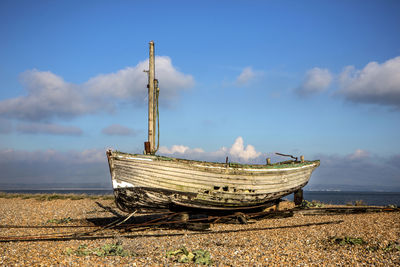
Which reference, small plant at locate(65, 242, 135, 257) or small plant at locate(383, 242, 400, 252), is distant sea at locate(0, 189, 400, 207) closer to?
small plant at locate(383, 242, 400, 252)

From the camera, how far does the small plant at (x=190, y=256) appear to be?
765 cm

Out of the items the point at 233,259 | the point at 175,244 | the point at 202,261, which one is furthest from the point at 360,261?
the point at 175,244

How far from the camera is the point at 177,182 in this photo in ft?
40.8

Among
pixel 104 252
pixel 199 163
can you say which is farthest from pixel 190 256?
pixel 199 163

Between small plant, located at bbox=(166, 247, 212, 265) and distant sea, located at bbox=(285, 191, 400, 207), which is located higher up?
small plant, located at bbox=(166, 247, 212, 265)

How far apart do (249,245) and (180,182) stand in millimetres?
4146

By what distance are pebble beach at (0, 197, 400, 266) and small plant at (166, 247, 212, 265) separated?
0.15 m

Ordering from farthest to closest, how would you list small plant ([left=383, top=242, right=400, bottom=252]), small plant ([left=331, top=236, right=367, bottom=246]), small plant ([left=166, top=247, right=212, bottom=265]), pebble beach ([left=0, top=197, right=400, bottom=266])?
1. small plant ([left=331, top=236, right=367, bottom=246])
2. small plant ([left=383, top=242, right=400, bottom=252])
3. pebble beach ([left=0, top=197, right=400, bottom=266])
4. small plant ([left=166, top=247, right=212, bottom=265])

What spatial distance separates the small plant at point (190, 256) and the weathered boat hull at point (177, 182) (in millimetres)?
4175

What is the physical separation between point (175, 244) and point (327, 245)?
495cm

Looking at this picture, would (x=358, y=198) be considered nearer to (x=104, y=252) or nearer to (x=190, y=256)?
(x=190, y=256)

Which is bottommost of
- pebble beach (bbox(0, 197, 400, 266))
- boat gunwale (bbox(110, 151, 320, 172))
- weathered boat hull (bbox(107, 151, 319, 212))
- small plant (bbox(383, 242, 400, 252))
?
pebble beach (bbox(0, 197, 400, 266))

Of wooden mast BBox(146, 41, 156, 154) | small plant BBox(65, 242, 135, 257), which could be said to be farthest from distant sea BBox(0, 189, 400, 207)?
small plant BBox(65, 242, 135, 257)

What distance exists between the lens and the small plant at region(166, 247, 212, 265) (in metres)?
7.65
